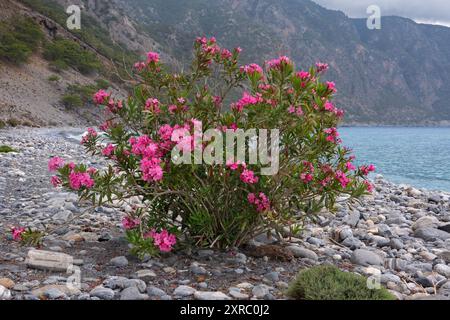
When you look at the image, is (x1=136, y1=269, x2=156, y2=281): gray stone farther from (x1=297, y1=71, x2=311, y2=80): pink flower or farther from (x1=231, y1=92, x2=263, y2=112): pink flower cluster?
(x1=297, y1=71, x2=311, y2=80): pink flower

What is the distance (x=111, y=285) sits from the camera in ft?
15.9

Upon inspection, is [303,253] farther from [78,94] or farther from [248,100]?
[78,94]

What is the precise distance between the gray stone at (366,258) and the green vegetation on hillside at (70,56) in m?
50.3

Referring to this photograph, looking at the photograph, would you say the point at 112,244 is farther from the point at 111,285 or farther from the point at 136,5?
the point at 136,5

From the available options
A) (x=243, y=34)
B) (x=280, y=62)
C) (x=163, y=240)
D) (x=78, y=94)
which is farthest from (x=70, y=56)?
(x=243, y=34)

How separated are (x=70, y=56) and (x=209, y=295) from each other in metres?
53.9

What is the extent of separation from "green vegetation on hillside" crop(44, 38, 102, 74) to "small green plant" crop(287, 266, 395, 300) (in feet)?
169

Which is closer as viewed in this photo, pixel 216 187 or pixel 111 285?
pixel 111 285

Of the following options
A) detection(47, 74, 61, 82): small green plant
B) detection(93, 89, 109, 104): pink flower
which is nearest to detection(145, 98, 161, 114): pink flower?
detection(93, 89, 109, 104): pink flower

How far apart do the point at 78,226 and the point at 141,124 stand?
2.37 meters

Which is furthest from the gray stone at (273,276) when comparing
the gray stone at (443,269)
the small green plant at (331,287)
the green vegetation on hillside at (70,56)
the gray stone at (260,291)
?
the green vegetation on hillside at (70,56)

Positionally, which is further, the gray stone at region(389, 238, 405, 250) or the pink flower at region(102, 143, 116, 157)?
the gray stone at region(389, 238, 405, 250)

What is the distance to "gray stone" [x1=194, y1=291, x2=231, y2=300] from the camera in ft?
15.3

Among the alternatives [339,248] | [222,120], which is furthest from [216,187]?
[339,248]
